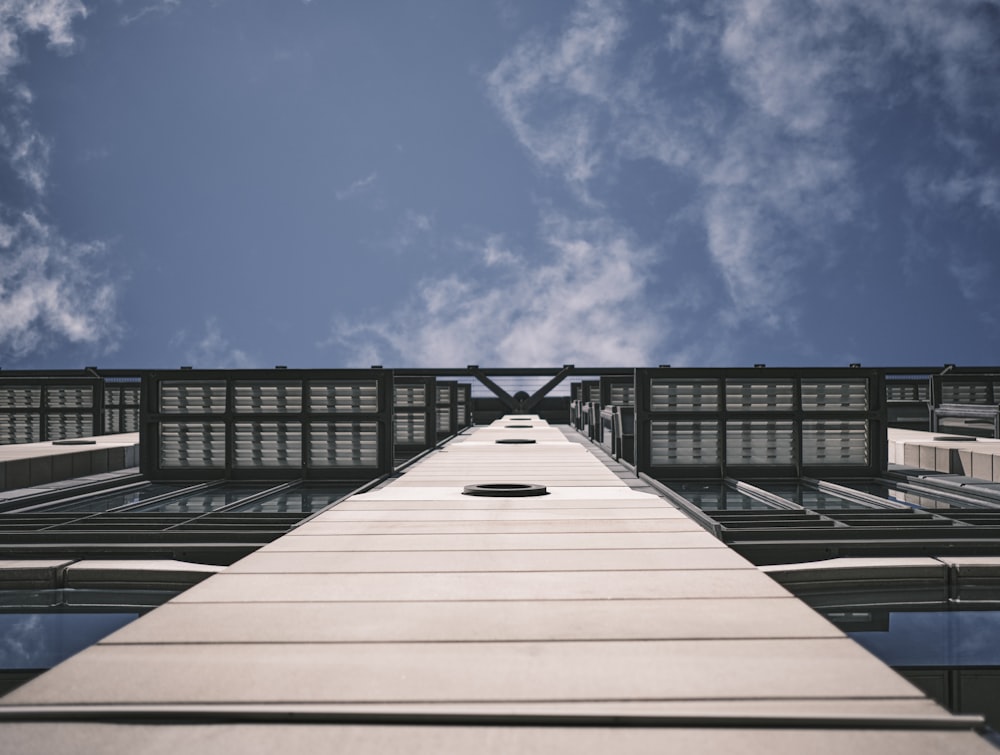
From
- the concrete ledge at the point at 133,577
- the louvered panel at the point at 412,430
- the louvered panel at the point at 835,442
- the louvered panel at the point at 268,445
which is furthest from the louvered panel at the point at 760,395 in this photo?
the concrete ledge at the point at 133,577

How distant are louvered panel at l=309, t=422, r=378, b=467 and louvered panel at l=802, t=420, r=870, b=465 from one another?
22.5 ft

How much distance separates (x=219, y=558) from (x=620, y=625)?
146 inches

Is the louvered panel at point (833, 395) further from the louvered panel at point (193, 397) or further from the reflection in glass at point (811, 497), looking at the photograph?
the louvered panel at point (193, 397)

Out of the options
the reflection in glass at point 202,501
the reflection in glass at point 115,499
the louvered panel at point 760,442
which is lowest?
the reflection in glass at point 115,499

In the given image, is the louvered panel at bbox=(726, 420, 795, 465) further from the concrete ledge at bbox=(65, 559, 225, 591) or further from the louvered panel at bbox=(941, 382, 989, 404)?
the louvered panel at bbox=(941, 382, 989, 404)

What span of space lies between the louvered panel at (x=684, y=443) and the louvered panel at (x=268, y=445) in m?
5.68

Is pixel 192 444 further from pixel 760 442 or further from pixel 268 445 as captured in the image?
pixel 760 442

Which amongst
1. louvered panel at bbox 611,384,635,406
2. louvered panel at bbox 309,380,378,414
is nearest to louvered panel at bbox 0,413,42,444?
louvered panel at bbox 309,380,378,414

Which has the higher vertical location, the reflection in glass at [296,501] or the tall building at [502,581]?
the tall building at [502,581]

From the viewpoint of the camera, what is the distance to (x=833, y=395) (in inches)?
381

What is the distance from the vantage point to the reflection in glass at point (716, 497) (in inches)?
288

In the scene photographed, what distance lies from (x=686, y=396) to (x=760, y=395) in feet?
3.84

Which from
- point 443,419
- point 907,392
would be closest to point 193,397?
point 443,419

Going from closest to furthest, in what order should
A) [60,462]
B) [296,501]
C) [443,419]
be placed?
[296,501], [60,462], [443,419]
